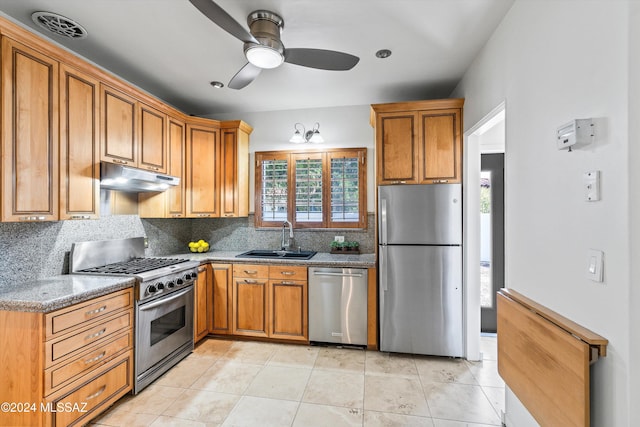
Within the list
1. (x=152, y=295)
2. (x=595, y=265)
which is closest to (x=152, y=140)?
(x=152, y=295)

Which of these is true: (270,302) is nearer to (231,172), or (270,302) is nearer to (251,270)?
(251,270)

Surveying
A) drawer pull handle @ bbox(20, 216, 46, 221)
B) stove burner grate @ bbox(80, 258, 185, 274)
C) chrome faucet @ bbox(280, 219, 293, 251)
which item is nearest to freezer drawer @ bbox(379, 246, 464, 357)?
chrome faucet @ bbox(280, 219, 293, 251)

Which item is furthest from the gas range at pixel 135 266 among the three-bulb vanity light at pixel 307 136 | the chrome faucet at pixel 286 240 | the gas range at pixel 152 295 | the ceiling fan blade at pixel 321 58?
the ceiling fan blade at pixel 321 58

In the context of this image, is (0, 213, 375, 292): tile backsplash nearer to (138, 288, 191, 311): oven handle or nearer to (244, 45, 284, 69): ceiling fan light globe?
(138, 288, 191, 311): oven handle

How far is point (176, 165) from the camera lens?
3305 mm

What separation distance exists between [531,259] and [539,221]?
0.24 meters

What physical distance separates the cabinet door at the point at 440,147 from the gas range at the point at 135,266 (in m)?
2.57

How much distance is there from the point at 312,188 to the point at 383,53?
1.78 metres

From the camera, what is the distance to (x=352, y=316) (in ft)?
10.2

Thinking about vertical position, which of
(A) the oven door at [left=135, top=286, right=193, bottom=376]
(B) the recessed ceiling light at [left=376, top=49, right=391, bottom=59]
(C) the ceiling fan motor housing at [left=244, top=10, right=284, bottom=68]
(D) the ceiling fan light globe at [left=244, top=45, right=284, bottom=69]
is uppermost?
(B) the recessed ceiling light at [left=376, top=49, right=391, bottom=59]

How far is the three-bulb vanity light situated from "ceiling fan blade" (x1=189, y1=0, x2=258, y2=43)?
1.57 m

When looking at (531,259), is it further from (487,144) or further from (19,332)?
(19,332)

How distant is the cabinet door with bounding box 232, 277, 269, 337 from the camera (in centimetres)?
327

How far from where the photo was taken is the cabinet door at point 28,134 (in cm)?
175
